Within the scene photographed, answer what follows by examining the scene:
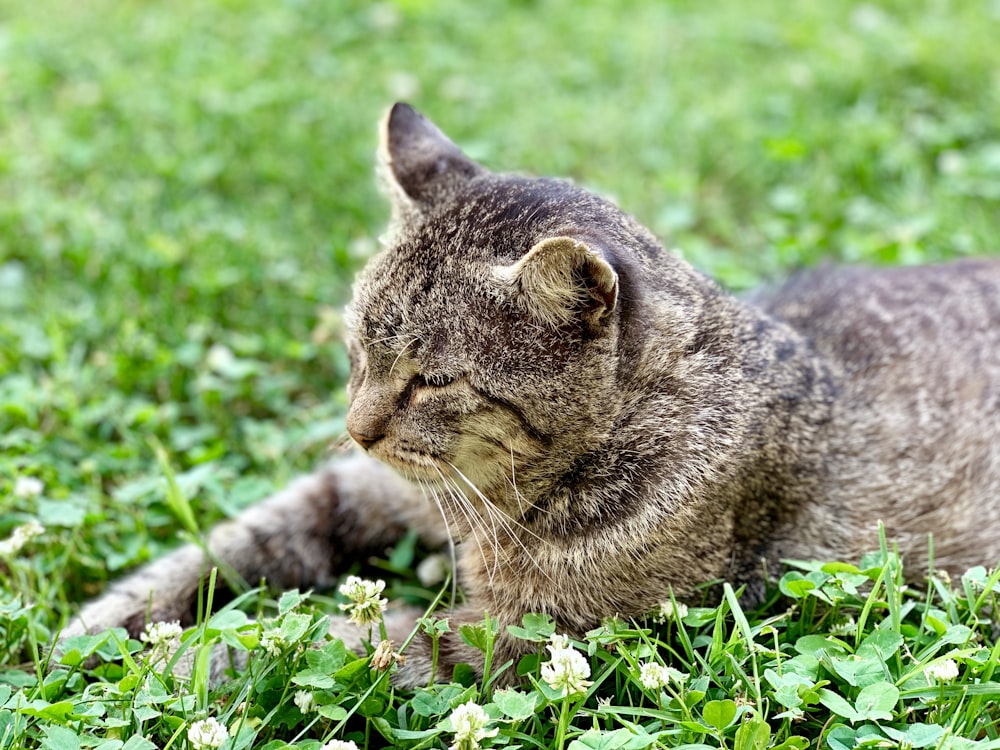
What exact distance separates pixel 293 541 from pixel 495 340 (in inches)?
53.4

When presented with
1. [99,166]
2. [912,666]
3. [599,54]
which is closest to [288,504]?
[912,666]

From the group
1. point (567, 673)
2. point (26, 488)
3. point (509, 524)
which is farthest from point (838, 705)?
point (26, 488)

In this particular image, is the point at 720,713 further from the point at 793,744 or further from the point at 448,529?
the point at 448,529

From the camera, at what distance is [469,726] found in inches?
92.5

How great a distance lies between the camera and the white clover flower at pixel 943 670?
2.53 m

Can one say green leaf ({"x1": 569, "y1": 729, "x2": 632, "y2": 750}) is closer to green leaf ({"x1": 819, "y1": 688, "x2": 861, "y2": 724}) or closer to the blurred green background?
green leaf ({"x1": 819, "y1": 688, "x2": 861, "y2": 724})

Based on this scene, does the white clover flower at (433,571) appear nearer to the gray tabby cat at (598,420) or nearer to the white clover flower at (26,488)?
the gray tabby cat at (598,420)

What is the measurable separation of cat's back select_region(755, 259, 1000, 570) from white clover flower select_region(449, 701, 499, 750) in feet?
4.86

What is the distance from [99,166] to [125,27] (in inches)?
65.9

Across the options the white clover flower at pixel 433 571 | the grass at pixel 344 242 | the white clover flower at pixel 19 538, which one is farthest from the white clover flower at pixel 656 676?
the white clover flower at pixel 19 538

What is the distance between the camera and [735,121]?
5980 millimetres

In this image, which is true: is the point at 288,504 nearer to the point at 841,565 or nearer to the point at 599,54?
the point at 841,565

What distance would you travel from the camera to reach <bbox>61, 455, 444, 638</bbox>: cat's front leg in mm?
3471

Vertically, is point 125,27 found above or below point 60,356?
above
